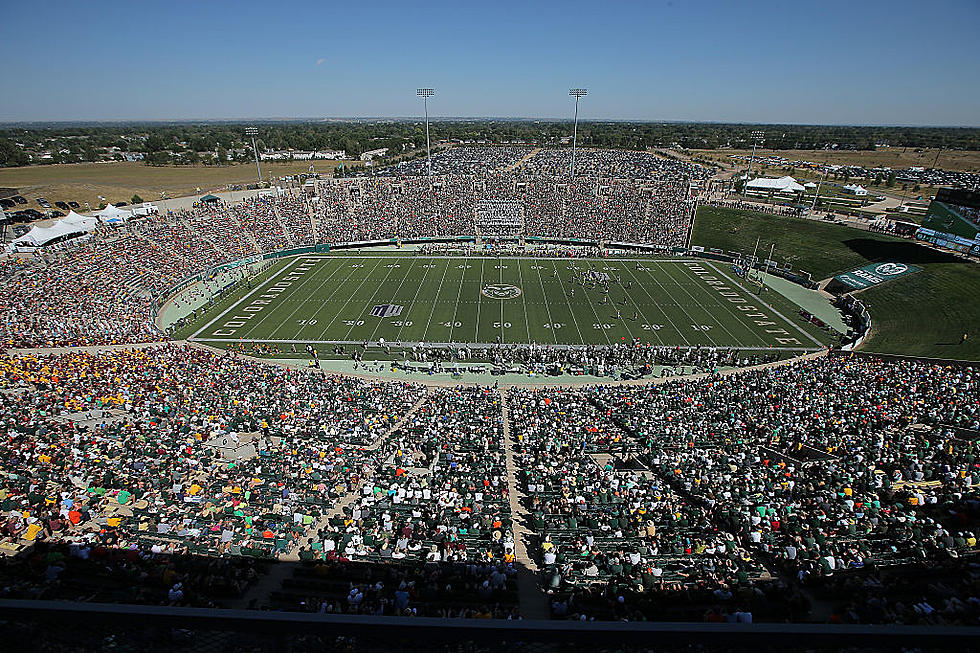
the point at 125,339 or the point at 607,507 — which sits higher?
the point at 607,507

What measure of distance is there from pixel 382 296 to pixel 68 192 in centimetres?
6885

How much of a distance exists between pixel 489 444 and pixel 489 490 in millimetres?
3506

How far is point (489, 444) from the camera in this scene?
18.3 m

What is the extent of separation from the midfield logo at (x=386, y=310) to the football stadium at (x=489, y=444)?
0.95ft

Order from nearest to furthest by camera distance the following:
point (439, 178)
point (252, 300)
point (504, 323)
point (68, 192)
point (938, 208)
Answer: point (504, 323) → point (252, 300) → point (938, 208) → point (68, 192) → point (439, 178)

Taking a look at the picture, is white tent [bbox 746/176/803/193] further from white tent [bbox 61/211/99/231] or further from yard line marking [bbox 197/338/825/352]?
white tent [bbox 61/211/99/231]

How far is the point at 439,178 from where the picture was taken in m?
85.1

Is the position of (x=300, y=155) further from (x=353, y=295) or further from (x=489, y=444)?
(x=489, y=444)

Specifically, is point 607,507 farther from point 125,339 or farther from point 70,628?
point 125,339

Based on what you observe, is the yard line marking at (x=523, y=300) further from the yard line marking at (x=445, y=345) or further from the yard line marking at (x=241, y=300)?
the yard line marking at (x=241, y=300)

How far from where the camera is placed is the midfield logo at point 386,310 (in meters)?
38.9

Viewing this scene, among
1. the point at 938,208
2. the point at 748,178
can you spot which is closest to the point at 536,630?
the point at 938,208

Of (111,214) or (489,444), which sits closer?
(489,444)

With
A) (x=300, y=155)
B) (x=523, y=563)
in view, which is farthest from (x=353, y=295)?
(x=300, y=155)
